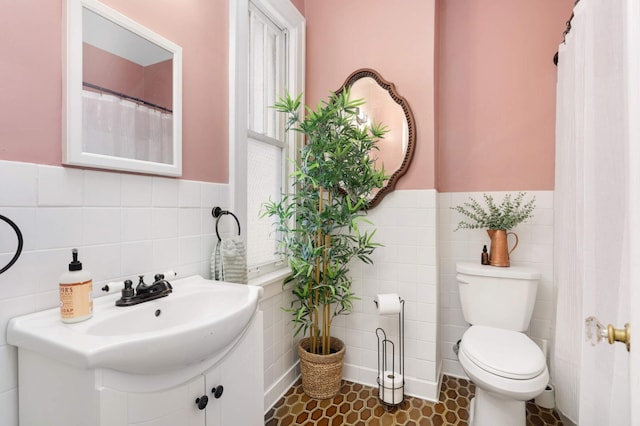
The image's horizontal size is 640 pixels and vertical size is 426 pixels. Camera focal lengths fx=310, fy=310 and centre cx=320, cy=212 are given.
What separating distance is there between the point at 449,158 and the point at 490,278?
860 millimetres

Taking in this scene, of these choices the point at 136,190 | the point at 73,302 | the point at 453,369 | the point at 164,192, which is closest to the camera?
the point at 73,302

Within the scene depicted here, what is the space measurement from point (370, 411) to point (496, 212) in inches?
55.9

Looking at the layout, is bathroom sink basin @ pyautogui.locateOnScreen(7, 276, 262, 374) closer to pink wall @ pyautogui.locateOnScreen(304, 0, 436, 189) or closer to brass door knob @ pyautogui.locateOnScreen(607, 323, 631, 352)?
brass door knob @ pyautogui.locateOnScreen(607, 323, 631, 352)

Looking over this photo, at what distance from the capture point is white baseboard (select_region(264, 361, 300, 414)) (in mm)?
1767

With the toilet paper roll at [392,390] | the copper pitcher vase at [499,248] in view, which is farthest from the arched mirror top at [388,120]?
the toilet paper roll at [392,390]

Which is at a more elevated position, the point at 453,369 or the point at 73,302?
the point at 73,302

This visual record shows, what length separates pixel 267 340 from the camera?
1.79m

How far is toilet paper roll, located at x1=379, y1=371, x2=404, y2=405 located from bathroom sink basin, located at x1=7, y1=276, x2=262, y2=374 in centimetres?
115

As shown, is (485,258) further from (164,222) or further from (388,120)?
(164,222)

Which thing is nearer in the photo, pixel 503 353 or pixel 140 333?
pixel 140 333

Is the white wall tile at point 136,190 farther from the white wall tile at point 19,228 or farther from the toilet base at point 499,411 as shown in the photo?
the toilet base at point 499,411

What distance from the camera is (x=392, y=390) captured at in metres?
1.79

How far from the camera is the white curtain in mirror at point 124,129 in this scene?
0.99 metres

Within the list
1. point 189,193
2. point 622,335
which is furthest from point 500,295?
point 189,193
